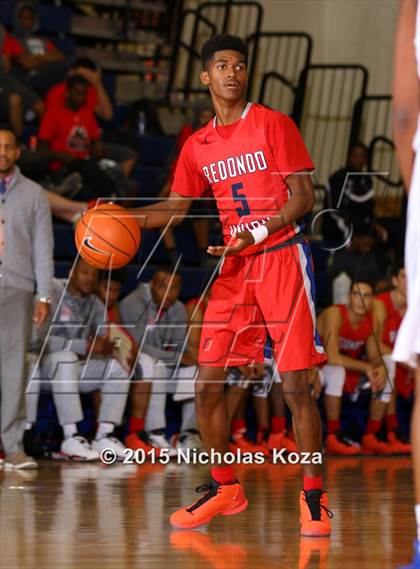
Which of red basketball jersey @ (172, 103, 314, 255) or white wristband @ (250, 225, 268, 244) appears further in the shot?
red basketball jersey @ (172, 103, 314, 255)

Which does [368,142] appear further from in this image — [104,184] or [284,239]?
[284,239]

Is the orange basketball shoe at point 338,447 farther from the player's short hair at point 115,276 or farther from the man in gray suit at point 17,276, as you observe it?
the man in gray suit at point 17,276

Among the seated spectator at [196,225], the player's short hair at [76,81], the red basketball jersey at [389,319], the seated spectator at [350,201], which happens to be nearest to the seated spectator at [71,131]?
the player's short hair at [76,81]

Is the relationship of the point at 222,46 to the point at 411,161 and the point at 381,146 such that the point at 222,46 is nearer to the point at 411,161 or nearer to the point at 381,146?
the point at 411,161

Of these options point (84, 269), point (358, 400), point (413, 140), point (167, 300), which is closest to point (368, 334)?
point (358, 400)

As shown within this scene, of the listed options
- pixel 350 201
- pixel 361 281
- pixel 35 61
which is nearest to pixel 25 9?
pixel 35 61

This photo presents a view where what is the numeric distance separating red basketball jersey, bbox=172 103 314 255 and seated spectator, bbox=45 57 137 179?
4.54m

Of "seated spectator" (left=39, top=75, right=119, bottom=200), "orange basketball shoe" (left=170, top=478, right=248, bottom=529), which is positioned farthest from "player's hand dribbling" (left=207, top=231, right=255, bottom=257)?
"seated spectator" (left=39, top=75, right=119, bottom=200)

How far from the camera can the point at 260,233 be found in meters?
4.14

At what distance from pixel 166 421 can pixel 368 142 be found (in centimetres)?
487

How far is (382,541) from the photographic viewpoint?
4090mm

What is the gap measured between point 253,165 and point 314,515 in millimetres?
1277

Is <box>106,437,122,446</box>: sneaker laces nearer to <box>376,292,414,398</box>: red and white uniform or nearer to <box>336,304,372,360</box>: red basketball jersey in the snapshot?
<box>336,304,372,360</box>: red basketball jersey

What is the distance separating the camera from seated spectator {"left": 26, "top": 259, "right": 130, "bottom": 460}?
7078mm
